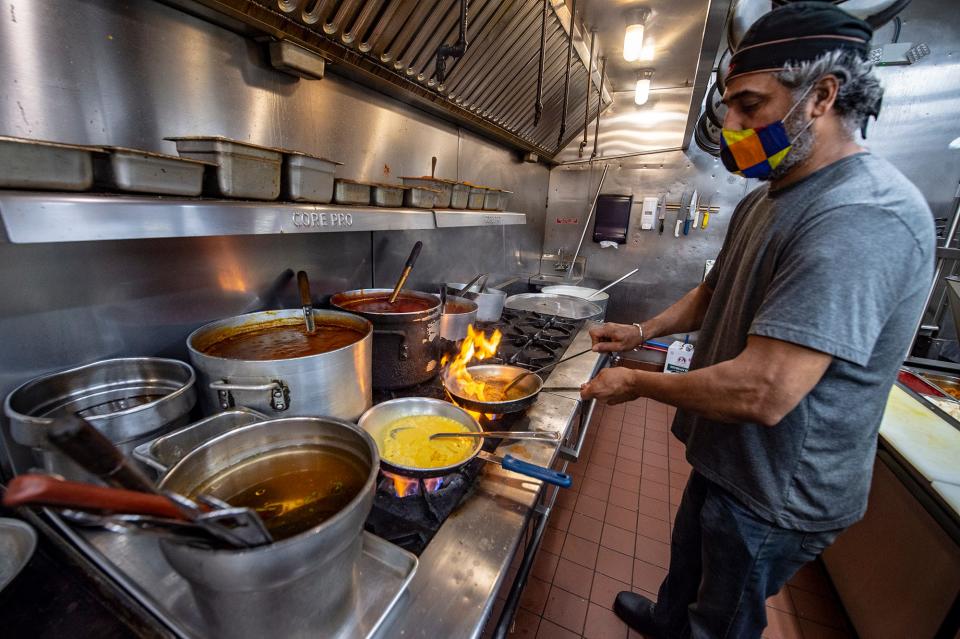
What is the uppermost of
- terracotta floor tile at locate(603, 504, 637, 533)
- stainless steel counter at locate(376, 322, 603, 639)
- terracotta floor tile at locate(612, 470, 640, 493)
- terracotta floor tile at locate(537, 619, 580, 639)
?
stainless steel counter at locate(376, 322, 603, 639)

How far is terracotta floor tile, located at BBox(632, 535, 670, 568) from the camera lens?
2180 millimetres

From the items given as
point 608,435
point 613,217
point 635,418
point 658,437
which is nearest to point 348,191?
point 608,435

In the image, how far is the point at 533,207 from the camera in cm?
441

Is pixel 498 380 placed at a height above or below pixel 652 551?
above

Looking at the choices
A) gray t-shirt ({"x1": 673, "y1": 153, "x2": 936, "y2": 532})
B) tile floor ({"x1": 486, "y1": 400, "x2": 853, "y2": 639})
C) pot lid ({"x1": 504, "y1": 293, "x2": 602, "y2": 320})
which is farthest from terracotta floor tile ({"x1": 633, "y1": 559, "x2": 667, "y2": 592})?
pot lid ({"x1": 504, "y1": 293, "x2": 602, "y2": 320})

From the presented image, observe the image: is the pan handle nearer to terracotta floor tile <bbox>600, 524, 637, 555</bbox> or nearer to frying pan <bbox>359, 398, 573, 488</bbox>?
frying pan <bbox>359, 398, 573, 488</bbox>

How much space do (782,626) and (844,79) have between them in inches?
92.9

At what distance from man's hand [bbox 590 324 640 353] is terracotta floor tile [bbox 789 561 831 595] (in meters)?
1.73

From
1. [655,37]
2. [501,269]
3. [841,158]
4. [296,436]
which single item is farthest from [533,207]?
[296,436]

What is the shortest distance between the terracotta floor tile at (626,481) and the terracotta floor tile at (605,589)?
78 cm

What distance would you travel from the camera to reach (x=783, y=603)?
2.02 m

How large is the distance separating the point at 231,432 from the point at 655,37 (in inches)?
142

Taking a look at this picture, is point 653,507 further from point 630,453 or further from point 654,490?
point 630,453

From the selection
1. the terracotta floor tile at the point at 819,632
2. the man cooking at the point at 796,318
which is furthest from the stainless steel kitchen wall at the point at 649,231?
the man cooking at the point at 796,318
